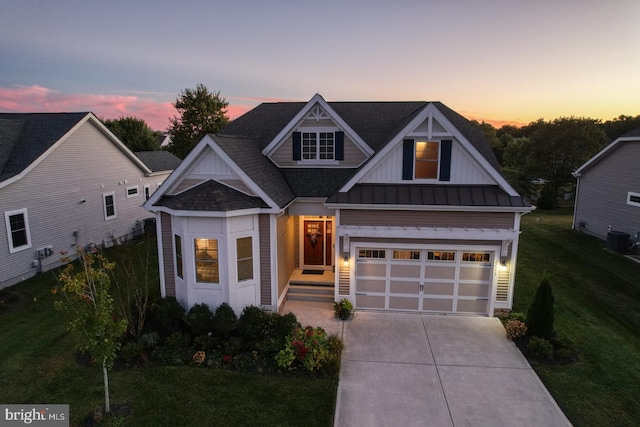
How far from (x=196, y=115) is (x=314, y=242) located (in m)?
26.7

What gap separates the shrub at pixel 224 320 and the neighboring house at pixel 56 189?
10.1 meters

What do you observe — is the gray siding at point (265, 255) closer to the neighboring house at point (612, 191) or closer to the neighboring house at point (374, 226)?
the neighboring house at point (374, 226)

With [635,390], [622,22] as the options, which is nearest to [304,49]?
[622,22]

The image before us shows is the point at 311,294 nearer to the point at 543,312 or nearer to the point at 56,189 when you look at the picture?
the point at 543,312

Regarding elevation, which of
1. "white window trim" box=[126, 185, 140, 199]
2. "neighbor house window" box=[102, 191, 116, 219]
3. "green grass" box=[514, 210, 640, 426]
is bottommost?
"green grass" box=[514, 210, 640, 426]

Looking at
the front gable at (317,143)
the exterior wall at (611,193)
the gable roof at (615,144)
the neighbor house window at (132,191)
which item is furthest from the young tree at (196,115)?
the exterior wall at (611,193)

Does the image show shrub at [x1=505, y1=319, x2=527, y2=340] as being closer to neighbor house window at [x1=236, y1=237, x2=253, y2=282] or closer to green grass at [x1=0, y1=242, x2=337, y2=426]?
green grass at [x1=0, y1=242, x2=337, y2=426]

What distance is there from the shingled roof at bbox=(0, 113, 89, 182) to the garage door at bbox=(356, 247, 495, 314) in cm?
1460

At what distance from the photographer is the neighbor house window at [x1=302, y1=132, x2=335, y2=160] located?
1355 cm

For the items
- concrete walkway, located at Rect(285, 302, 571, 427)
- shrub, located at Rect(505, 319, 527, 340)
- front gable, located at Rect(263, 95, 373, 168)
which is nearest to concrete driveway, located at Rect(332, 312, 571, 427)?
concrete walkway, located at Rect(285, 302, 571, 427)

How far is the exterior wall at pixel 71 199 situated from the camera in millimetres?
14383

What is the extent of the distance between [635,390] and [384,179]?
817cm

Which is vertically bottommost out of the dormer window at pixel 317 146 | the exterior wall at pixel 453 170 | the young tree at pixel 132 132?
the exterior wall at pixel 453 170

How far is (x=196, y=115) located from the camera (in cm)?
3525
